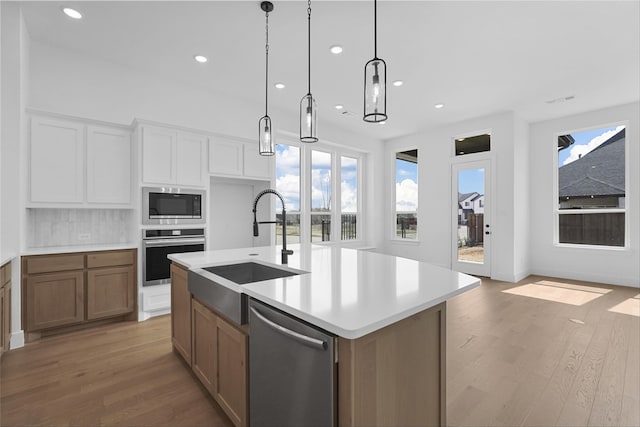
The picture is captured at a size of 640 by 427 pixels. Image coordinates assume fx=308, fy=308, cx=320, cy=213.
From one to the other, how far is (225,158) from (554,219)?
5.87m

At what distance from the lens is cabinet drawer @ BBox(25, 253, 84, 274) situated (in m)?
2.91

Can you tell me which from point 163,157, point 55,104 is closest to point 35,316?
point 163,157

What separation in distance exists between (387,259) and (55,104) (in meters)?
3.88

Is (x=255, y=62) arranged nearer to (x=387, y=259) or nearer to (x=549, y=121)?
(x=387, y=259)

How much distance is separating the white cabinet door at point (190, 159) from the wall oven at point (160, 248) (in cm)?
62

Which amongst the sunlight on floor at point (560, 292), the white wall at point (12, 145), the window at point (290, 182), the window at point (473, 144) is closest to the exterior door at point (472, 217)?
the window at point (473, 144)

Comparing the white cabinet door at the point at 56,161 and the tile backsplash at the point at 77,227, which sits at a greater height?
the white cabinet door at the point at 56,161

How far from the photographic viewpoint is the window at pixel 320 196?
617 cm

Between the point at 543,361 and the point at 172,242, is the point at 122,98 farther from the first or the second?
the point at 543,361

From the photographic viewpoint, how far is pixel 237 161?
4.27 meters

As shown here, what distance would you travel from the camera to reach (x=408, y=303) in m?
1.17

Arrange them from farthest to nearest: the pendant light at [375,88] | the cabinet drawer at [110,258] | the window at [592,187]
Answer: the window at [592,187]
the cabinet drawer at [110,258]
the pendant light at [375,88]

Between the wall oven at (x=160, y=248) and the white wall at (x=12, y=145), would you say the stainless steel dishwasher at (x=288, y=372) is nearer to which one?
the wall oven at (x=160, y=248)

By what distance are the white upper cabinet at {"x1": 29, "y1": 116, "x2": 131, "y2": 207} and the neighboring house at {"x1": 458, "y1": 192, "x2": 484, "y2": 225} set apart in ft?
18.4
